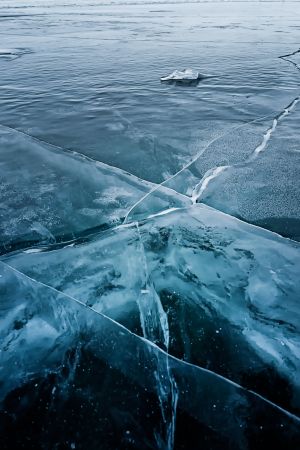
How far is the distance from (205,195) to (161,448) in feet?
8.98

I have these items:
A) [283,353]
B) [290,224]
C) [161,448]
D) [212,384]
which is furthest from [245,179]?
[161,448]

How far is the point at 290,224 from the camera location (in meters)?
3.07

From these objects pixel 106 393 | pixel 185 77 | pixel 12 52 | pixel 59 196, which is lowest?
pixel 106 393

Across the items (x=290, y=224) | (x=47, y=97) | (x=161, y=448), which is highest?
(x=47, y=97)

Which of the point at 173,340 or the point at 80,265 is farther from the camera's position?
the point at 80,265

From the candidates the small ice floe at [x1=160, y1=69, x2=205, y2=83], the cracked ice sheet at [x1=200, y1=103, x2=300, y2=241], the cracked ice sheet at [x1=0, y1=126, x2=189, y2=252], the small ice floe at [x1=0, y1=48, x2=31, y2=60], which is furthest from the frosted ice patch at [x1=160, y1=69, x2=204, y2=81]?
the small ice floe at [x1=0, y1=48, x2=31, y2=60]

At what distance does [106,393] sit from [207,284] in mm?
1202

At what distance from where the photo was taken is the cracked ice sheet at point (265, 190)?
3.18 m

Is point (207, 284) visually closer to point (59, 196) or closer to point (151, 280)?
point (151, 280)

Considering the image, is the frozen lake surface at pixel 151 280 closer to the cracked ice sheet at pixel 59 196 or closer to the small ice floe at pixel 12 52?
the cracked ice sheet at pixel 59 196

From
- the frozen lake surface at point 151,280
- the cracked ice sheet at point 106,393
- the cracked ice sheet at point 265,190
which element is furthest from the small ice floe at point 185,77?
the cracked ice sheet at point 106,393

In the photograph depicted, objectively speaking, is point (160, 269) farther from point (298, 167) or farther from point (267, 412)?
point (298, 167)

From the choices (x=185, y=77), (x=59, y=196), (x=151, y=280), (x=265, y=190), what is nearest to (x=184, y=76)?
(x=185, y=77)

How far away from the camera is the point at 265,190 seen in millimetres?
3600
